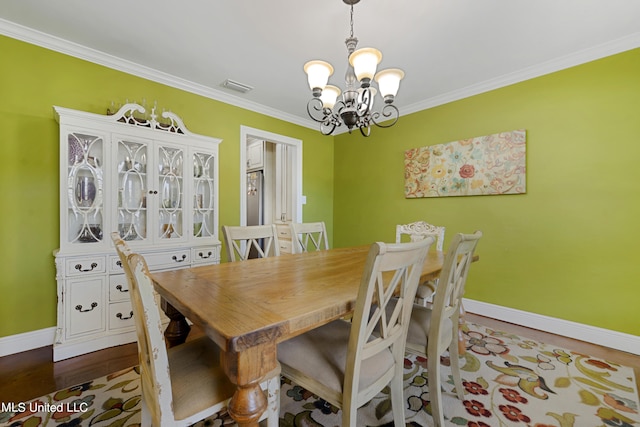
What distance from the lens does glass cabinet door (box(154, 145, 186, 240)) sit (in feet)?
7.94

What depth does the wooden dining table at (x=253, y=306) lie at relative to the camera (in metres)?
0.76

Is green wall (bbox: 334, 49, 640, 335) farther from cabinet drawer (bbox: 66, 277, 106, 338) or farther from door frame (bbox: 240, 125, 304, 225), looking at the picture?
cabinet drawer (bbox: 66, 277, 106, 338)

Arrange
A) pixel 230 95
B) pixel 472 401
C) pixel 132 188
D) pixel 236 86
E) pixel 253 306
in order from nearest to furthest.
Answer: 1. pixel 253 306
2. pixel 472 401
3. pixel 132 188
4. pixel 236 86
5. pixel 230 95

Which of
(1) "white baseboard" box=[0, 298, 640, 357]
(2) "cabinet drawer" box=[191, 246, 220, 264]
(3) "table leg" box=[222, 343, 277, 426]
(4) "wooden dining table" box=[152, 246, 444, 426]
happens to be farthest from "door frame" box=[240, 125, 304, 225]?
(3) "table leg" box=[222, 343, 277, 426]

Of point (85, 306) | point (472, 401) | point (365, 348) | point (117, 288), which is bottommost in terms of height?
point (472, 401)

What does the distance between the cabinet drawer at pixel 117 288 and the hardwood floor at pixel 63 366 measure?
0.39m

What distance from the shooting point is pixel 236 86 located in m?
2.85

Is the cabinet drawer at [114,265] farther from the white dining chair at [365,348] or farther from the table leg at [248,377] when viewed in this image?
the table leg at [248,377]

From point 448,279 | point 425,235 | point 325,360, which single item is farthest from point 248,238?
point 425,235

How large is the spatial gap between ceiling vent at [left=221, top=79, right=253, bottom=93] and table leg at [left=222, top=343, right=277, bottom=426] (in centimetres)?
275

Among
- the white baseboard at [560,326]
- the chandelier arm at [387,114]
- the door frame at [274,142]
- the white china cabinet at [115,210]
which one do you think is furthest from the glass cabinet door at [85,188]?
the white baseboard at [560,326]

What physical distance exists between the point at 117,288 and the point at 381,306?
2.21 meters

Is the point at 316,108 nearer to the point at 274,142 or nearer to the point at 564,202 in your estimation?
the point at 274,142

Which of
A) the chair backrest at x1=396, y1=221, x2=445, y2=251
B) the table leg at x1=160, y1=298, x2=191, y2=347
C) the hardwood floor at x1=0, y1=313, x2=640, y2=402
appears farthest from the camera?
the chair backrest at x1=396, y1=221, x2=445, y2=251
